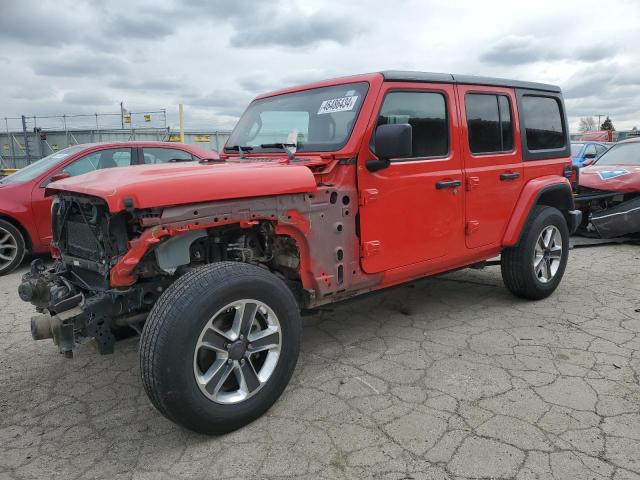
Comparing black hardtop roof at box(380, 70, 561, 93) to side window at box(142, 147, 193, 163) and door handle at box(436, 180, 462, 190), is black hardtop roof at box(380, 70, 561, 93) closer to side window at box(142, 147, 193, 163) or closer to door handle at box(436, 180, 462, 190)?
door handle at box(436, 180, 462, 190)

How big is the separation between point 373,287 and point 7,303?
3923 millimetres

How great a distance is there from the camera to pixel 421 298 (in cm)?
520

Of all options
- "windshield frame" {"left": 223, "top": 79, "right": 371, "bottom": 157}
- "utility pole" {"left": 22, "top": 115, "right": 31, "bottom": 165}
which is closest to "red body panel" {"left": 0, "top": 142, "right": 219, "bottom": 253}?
"windshield frame" {"left": 223, "top": 79, "right": 371, "bottom": 157}

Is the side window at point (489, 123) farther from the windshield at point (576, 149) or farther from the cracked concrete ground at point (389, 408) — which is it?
the windshield at point (576, 149)

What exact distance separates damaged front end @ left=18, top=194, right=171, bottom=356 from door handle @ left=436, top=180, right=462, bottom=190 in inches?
82.2

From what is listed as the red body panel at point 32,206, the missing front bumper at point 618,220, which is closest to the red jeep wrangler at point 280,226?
the red body panel at point 32,206

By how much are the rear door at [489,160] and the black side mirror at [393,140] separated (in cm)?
106

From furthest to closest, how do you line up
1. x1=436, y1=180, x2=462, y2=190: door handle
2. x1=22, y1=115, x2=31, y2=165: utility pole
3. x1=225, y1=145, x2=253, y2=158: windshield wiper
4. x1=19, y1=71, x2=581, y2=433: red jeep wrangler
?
x1=22, y1=115, x2=31, y2=165: utility pole, x1=225, y1=145, x2=253, y2=158: windshield wiper, x1=436, y1=180, x2=462, y2=190: door handle, x1=19, y1=71, x2=581, y2=433: red jeep wrangler

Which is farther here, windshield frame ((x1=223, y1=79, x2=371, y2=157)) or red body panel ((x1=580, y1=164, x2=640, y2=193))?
red body panel ((x1=580, y1=164, x2=640, y2=193))

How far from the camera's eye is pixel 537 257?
4.90m

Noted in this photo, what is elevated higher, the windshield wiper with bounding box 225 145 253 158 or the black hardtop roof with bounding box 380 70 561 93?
the black hardtop roof with bounding box 380 70 561 93

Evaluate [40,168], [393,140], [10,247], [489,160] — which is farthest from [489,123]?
[10,247]

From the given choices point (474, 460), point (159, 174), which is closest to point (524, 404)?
point (474, 460)

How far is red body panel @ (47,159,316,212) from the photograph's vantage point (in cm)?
257
